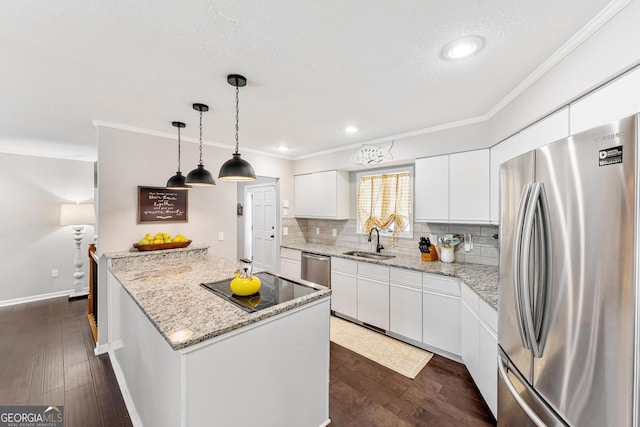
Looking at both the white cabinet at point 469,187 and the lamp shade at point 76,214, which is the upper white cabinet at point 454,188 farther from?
the lamp shade at point 76,214

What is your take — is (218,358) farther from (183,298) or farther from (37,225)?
(37,225)

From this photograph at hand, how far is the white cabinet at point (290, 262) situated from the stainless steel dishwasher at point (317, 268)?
153 millimetres

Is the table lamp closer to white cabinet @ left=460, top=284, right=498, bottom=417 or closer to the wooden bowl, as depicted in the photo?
the wooden bowl

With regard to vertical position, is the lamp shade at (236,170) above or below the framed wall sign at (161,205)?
above

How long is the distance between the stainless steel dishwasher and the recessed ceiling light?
275cm

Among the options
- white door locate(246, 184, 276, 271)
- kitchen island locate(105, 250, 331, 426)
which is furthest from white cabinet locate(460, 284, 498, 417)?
white door locate(246, 184, 276, 271)

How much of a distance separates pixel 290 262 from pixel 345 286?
1.18 meters

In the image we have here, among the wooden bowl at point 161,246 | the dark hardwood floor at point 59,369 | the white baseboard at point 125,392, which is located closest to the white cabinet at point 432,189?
the wooden bowl at point 161,246

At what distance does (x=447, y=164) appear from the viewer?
2896 millimetres

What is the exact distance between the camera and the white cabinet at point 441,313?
2.57 metres

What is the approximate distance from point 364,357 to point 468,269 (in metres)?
1.40

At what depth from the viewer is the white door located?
17.5ft

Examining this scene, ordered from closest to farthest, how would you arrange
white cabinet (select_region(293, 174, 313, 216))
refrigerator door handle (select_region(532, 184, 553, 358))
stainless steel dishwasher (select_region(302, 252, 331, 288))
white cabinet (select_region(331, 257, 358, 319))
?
refrigerator door handle (select_region(532, 184, 553, 358)) → white cabinet (select_region(331, 257, 358, 319)) → stainless steel dishwasher (select_region(302, 252, 331, 288)) → white cabinet (select_region(293, 174, 313, 216))

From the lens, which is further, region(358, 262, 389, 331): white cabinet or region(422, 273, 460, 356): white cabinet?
region(358, 262, 389, 331): white cabinet
